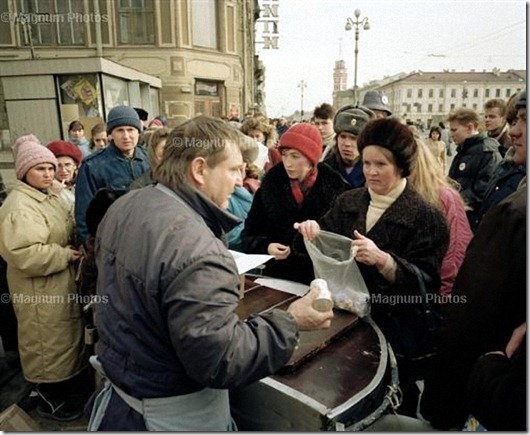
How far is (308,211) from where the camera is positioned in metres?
2.65

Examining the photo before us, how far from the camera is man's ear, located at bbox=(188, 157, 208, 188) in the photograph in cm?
135

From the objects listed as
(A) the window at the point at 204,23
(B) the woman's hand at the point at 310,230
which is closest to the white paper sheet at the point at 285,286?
(B) the woman's hand at the point at 310,230

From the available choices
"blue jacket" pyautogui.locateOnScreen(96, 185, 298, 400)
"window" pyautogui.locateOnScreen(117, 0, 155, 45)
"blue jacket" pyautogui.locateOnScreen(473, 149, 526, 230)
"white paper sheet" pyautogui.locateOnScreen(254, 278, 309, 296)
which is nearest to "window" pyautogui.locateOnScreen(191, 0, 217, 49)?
"window" pyautogui.locateOnScreen(117, 0, 155, 45)

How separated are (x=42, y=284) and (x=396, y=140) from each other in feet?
7.89

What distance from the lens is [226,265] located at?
3.81ft

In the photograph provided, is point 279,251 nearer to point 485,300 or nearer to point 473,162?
point 485,300

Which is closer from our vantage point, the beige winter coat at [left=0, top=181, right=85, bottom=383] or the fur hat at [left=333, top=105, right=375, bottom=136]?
the beige winter coat at [left=0, top=181, right=85, bottom=383]

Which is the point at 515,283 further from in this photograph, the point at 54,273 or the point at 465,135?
the point at 465,135

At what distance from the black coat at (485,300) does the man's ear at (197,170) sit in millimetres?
935

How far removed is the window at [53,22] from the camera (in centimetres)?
1791

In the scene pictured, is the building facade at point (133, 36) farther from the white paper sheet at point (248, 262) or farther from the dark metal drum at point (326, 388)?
the dark metal drum at point (326, 388)

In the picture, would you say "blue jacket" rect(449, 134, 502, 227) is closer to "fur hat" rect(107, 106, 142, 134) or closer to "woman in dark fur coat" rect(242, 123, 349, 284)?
"woman in dark fur coat" rect(242, 123, 349, 284)

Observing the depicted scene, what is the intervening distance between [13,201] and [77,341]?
1057 millimetres

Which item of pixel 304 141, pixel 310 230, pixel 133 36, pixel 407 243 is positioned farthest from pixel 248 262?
pixel 133 36
